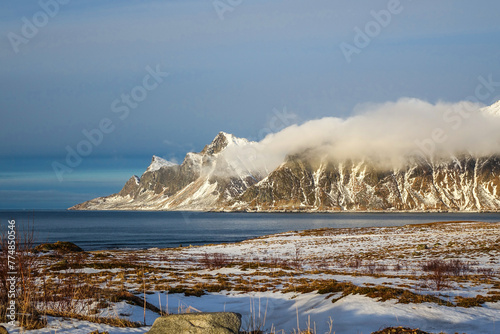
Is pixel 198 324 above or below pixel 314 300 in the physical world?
above

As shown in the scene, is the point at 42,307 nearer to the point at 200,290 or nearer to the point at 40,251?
the point at 200,290

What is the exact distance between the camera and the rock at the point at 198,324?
8.59 metres

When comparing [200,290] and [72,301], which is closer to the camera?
[72,301]

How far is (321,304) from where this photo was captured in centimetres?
1527

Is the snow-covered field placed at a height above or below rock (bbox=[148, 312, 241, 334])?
below

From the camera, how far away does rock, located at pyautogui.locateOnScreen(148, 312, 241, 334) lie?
28.2 ft

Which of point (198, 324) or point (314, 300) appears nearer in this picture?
point (198, 324)

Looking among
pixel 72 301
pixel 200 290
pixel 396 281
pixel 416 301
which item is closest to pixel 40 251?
pixel 200 290

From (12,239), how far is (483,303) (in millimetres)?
15437

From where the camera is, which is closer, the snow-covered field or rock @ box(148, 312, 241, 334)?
rock @ box(148, 312, 241, 334)

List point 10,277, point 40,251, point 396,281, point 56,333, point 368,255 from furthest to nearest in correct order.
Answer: point 40,251 → point 368,255 → point 396,281 → point 10,277 → point 56,333

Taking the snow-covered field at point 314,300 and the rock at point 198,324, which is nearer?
the rock at point 198,324

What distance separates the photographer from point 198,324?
28.6ft

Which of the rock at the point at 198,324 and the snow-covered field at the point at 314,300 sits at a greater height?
the rock at the point at 198,324
